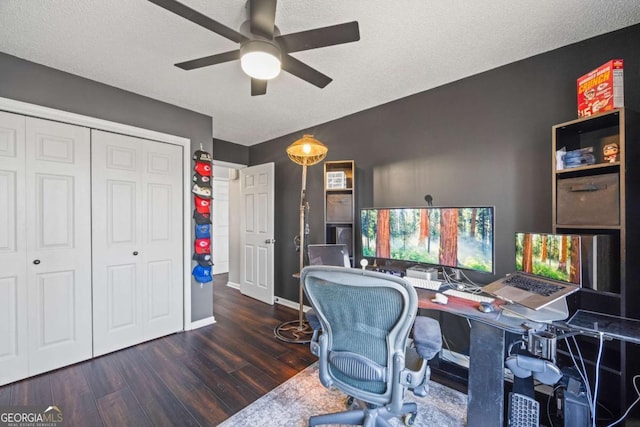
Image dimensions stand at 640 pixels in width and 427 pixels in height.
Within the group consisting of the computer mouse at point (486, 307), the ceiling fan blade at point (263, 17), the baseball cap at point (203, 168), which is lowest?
the computer mouse at point (486, 307)

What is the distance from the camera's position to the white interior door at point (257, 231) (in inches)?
144

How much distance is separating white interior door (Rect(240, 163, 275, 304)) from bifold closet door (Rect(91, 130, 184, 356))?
1.15 meters

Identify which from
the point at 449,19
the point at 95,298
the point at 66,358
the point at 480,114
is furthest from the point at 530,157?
the point at 66,358

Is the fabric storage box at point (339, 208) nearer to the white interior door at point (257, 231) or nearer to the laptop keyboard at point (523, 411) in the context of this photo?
the white interior door at point (257, 231)

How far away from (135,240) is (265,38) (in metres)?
2.25

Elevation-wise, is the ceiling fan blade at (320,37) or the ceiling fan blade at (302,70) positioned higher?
the ceiling fan blade at (320,37)

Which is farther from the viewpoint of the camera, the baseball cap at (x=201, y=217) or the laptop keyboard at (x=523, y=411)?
the baseball cap at (x=201, y=217)

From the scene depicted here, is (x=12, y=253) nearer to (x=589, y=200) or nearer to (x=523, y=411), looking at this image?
(x=523, y=411)

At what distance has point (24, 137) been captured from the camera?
1.99m

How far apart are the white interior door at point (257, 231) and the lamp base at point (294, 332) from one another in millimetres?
768

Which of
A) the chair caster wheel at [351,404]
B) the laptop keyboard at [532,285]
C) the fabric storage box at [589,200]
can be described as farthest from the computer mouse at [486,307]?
the chair caster wheel at [351,404]

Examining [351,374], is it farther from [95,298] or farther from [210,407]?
[95,298]

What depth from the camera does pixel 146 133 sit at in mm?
2576

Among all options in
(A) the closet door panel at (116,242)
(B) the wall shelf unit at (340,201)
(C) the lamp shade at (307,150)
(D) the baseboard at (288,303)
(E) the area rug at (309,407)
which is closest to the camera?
(E) the area rug at (309,407)
